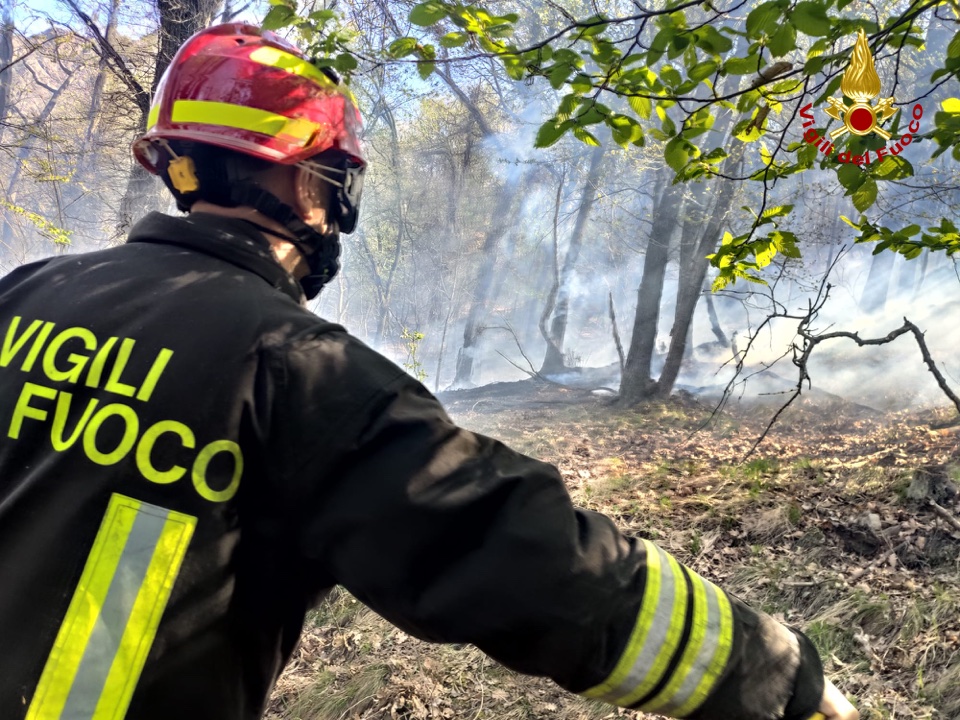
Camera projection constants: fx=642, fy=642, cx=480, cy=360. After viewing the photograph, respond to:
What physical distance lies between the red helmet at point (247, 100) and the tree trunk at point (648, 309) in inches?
400

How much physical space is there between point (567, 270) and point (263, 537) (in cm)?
1996

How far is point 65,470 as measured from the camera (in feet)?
3.72

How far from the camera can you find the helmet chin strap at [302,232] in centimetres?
170

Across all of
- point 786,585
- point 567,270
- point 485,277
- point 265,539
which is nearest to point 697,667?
point 265,539

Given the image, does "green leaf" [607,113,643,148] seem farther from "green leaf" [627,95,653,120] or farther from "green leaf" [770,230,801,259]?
"green leaf" [770,230,801,259]

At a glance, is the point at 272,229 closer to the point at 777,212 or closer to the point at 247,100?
the point at 247,100

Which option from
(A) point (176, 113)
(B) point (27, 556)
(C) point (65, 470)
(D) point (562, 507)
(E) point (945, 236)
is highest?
(E) point (945, 236)

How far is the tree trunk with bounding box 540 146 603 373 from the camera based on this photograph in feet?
54.0

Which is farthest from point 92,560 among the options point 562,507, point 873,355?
point 873,355

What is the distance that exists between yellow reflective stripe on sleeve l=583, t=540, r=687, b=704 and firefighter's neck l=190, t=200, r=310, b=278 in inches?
45.9

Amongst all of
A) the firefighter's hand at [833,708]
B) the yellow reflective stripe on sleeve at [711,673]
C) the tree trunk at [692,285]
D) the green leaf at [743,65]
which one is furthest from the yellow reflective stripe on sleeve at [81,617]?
the tree trunk at [692,285]

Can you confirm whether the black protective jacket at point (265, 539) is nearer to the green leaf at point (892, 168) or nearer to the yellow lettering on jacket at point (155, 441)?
the yellow lettering on jacket at point (155, 441)

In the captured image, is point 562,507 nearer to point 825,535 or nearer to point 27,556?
point 27,556

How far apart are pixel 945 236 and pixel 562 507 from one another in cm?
253
